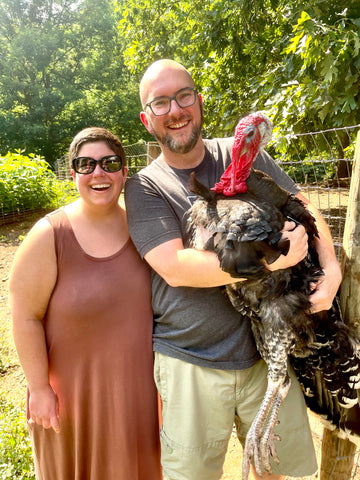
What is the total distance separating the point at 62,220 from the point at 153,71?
1011 mm

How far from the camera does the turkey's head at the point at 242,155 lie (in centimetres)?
179

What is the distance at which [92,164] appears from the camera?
1898 mm

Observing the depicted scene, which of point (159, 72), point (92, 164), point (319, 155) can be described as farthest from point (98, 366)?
point (319, 155)

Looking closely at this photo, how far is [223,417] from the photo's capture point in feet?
6.25

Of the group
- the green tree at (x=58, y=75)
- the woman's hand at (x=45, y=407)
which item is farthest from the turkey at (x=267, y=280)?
the green tree at (x=58, y=75)

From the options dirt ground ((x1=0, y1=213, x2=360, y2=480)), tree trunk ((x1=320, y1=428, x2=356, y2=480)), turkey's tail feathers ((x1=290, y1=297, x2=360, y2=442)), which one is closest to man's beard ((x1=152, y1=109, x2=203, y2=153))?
turkey's tail feathers ((x1=290, y1=297, x2=360, y2=442))

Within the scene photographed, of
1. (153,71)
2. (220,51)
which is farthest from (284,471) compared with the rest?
(220,51)

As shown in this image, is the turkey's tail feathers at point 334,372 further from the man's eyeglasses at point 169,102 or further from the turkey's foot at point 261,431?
the man's eyeglasses at point 169,102

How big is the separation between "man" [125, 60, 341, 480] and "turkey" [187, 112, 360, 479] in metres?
0.08

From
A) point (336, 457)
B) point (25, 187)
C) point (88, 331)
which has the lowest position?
point (336, 457)

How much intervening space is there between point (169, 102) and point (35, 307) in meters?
1.34

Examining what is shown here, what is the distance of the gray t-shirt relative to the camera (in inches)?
71.6

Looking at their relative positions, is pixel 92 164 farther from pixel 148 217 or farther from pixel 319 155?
pixel 319 155

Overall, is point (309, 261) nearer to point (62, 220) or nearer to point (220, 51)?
point (62, 220)
